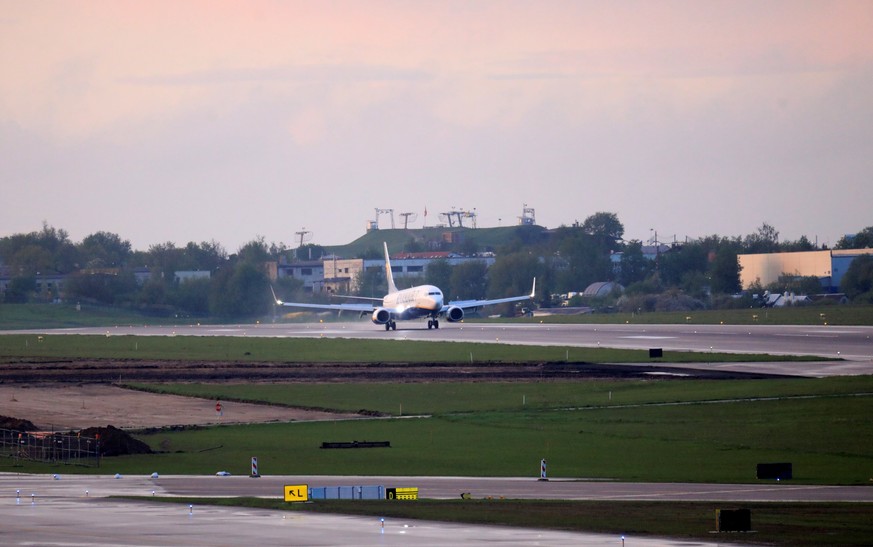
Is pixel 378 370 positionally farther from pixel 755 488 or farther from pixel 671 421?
pixel 755 488

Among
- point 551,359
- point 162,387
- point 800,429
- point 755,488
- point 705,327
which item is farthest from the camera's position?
point 705,327

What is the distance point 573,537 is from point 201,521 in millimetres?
8662

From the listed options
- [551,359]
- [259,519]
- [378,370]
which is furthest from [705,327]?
[259,519]

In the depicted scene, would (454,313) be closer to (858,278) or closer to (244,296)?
(858,278)

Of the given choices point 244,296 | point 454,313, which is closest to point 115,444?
point 454,313

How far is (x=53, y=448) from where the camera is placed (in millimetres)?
45594

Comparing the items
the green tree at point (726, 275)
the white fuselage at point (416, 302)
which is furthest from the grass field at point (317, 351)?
the green tree at point (726, 275)

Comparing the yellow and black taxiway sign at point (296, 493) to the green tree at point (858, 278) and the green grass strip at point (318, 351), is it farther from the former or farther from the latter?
the green tree at point (858, 278)

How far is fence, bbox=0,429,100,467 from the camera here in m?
45.1

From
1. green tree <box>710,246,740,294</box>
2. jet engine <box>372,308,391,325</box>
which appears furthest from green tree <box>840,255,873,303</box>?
jet engine <box>372,308,391,325</box>

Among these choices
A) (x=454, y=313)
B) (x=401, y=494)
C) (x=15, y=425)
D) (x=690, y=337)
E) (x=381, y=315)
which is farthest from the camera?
(x=454, y=313)

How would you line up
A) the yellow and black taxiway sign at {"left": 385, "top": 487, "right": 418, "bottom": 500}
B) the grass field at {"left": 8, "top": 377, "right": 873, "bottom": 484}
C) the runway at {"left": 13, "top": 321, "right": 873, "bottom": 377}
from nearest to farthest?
the yellow and black taxiway sign at {"left": 385, "top": 487, "right": 418, "bottom": 500} < the grass field at {"left": 8, "top": 377, "right": 873, "bottom": 484} < the runway at {"left": 13, "top": 321, "right": 873, "bottom": 377}

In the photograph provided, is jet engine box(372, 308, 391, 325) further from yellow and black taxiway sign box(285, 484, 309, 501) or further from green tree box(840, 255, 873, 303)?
yellow and black taxiway sign box(285, 484, 309, 501)

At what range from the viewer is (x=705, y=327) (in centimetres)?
12694
